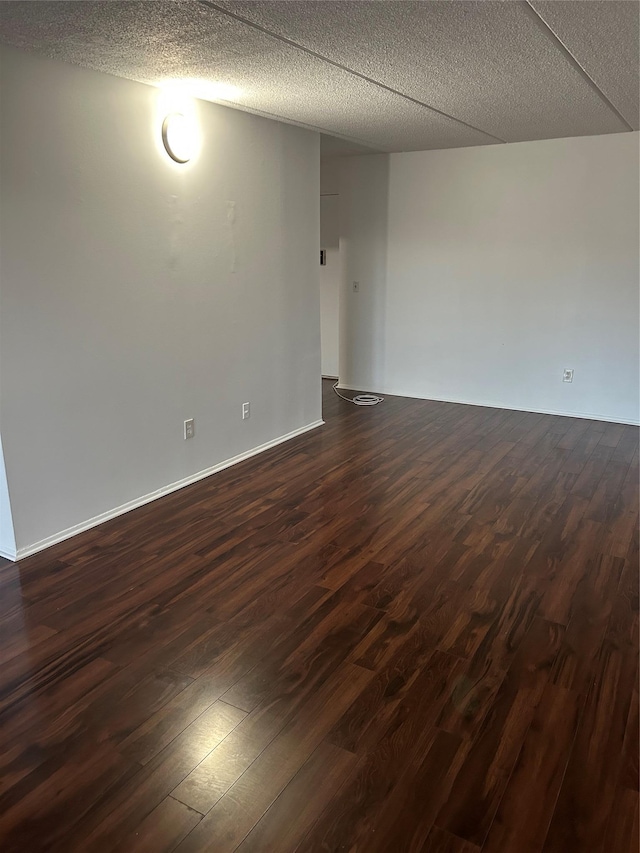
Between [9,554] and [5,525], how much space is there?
142mm

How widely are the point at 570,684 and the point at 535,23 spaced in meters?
2.40

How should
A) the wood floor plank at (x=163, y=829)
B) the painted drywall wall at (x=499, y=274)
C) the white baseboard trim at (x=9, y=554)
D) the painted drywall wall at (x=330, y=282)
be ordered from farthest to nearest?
1. the painted drywall wall at (x=330, y=282)
2. the painted drywall wall at (x=499, y=274)
3. the white baseboard trim at (x=9, y=554)
4. the wood floor plank at (x=163, y=829)

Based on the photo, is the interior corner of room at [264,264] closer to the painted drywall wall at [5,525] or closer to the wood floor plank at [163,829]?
the painted drywall wall at [5,525]

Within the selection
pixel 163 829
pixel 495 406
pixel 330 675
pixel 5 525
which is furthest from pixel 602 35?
pixel 495 406

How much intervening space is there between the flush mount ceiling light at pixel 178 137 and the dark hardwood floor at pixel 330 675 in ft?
6.42

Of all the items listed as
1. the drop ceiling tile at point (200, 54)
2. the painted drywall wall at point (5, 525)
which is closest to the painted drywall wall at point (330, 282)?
the drop ceiling tile at point (200, 54)

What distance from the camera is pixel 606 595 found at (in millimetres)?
2686

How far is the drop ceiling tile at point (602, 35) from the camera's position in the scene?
2.19 metres

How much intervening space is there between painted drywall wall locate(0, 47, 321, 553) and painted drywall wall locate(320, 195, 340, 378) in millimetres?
2240

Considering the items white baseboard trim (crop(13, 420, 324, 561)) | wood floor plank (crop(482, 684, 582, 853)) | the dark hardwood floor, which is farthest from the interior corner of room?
wood floor plank (crop(482, 684, 582, 853))

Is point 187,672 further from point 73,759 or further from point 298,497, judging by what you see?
point 298,497

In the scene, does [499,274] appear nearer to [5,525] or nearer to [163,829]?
[5,525]

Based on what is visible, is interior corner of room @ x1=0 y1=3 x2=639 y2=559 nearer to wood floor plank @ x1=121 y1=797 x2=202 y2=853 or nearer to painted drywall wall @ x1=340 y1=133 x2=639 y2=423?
painted drywall wall @ x1=340 y1=133 x2=639 y2=423

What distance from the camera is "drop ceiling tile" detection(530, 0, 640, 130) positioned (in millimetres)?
2189
